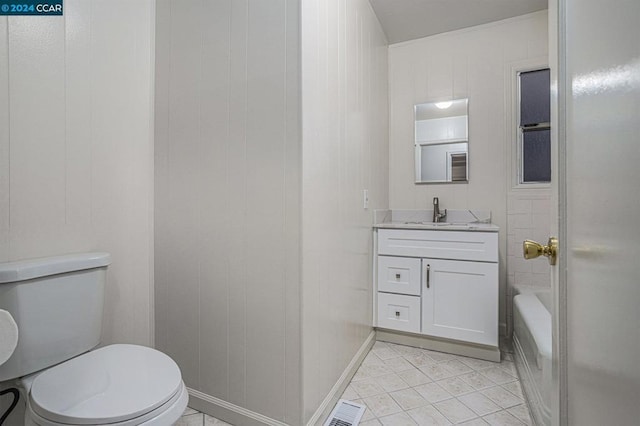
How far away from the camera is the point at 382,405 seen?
5.26 ft

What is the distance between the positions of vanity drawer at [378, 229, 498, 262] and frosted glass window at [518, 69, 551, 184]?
0.74 m

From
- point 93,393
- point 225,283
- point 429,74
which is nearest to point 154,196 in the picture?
point 225,283

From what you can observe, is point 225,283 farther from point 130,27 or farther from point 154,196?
point 130,27

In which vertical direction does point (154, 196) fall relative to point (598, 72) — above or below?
below

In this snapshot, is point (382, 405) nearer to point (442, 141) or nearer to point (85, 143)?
point (85, 143)

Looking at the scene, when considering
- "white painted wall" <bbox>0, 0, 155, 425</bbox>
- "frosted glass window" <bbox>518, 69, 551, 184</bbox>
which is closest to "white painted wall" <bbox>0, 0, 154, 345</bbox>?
"white painted wall" <bbox>0, 0, 155, 425</bbox>

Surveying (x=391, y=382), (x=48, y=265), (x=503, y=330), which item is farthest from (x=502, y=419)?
(x=48, y=265)

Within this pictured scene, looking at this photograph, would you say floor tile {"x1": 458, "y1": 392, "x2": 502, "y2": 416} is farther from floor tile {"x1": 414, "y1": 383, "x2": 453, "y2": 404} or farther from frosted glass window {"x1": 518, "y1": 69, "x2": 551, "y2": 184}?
frosted glass window {"x1": 518, "y1": 69, "x2": 551, "y2": 184}

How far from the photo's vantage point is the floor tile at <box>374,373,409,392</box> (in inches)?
69.1

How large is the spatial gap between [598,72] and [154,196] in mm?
1802

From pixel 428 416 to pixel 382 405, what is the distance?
22 centimetres

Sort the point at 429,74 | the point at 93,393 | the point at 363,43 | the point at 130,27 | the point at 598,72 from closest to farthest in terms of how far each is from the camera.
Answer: the point at 598,72
the point at 93,393
the point at 130,27
the point at 363,43
the point at 429,74

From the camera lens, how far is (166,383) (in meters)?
0.97

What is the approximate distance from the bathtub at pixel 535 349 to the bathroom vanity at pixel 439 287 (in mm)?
166
